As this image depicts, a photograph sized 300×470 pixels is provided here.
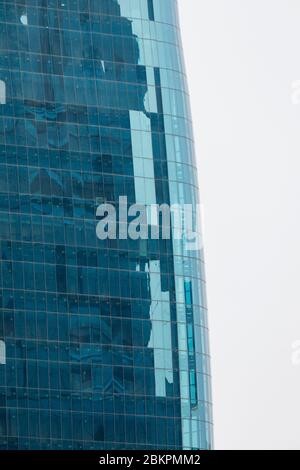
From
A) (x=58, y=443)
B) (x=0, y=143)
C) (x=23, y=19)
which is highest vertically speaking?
(x=23, y=19)

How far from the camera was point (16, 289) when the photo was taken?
160m

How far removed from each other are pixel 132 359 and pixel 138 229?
401 inches

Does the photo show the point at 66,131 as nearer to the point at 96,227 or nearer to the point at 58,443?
the point at 96,227

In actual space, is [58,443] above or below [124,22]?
below

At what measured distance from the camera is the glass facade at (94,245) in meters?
160

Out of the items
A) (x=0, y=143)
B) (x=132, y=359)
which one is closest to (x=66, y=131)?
(x=0, y=143)

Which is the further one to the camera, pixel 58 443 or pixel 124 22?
pixel 124 22

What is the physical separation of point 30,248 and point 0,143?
332 inches

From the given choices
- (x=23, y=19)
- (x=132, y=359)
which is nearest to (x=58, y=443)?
(x=132, y=359)

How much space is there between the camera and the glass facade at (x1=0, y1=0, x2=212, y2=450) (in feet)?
524

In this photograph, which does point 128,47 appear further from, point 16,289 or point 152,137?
point 16,289

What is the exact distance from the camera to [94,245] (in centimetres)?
16300

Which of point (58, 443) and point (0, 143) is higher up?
point (0, 143)

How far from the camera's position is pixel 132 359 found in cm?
16275
